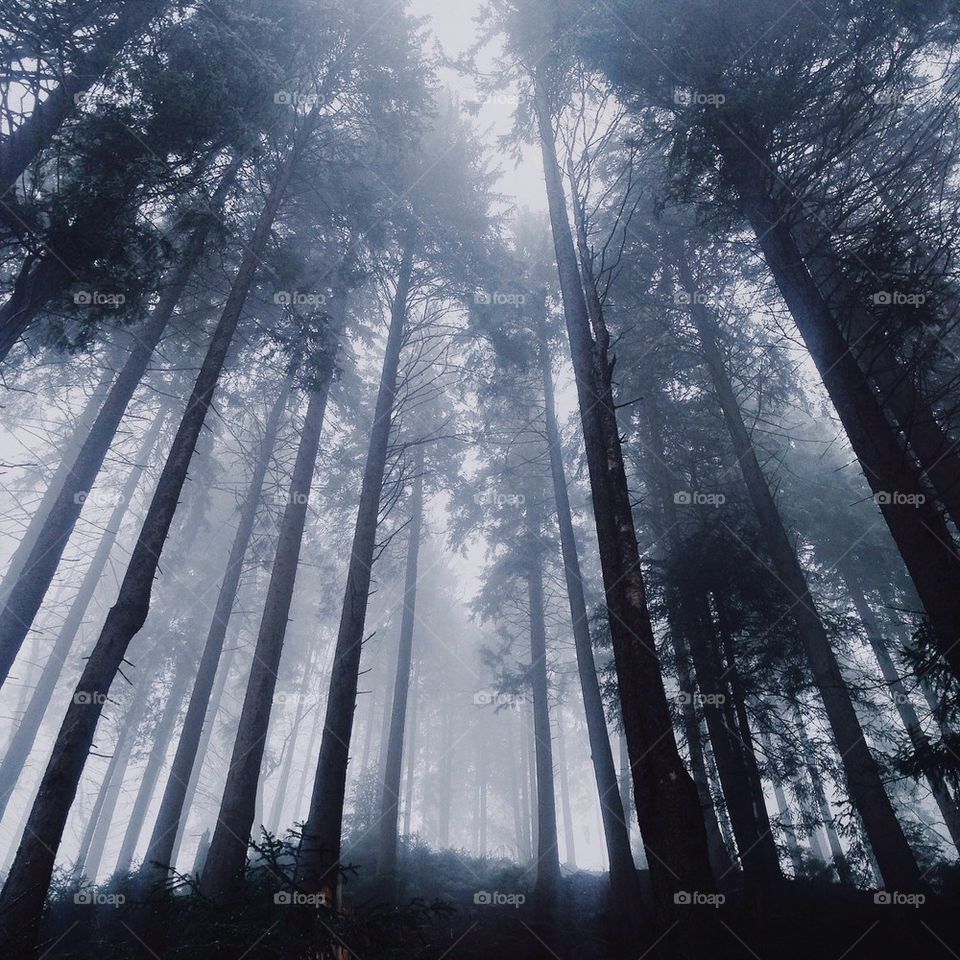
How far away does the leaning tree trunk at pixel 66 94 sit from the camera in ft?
23.6

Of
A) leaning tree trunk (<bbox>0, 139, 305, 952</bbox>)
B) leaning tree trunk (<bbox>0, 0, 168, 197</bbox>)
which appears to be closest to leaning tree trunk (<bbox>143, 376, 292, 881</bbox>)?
leaning tree trunk (<bbox>0, 0, 168, 197</bbox>)

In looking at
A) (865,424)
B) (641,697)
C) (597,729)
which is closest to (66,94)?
(641,697)

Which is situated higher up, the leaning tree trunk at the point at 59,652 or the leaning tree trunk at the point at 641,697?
the leaning tree trunk at the point at 59,652

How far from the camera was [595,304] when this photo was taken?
5.69 meters

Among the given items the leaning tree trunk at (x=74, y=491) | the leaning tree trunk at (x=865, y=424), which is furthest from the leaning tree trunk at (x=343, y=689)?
the leaning tree trunk at (x=865, y=424)

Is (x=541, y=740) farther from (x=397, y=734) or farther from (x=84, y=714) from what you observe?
(x=84, y=714)

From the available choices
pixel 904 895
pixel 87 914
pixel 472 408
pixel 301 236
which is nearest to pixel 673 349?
pixel 472 408

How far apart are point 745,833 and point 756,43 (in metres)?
11.3

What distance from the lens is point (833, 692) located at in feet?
27.6

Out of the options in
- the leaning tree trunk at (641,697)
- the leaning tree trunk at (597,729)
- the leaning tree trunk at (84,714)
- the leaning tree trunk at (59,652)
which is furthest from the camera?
the leaning tree trunk at (59,652)

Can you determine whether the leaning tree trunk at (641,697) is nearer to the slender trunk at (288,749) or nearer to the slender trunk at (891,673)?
the slender trunk at (891,673)

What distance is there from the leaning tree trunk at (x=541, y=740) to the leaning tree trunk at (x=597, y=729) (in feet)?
7.77

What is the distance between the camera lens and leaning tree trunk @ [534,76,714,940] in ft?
11.1

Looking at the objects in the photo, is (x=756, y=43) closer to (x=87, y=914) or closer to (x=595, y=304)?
(x=595, y=304)
